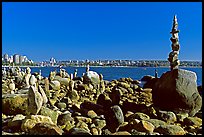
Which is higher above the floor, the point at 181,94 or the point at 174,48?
the point at 174,48

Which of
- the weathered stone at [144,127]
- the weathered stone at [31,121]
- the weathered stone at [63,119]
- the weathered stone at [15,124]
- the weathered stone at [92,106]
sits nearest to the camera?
the weathered stone at [31,121]

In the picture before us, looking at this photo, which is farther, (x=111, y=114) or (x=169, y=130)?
(x=111, y=114)

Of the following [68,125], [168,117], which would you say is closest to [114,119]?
[68,125]

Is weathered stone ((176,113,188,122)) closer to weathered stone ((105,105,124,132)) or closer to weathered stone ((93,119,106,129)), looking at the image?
weathered stone ((105,105,124,132))

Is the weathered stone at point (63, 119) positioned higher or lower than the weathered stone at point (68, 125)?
higher

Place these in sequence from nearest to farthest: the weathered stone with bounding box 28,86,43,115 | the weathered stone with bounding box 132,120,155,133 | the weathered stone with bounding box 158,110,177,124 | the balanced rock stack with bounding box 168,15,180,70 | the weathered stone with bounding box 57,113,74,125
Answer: the weathered stone with bounding box 132,120,155,133 < the weathered stone with bounding box 28,86,43,115 < the weathered stone with bounding box 57,113,74,125 < the weathered stone with bounding box 158,110,177,124 < the balanced rock stack with bounding box 168,15,180,70

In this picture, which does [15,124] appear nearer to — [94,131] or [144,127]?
[94,131]

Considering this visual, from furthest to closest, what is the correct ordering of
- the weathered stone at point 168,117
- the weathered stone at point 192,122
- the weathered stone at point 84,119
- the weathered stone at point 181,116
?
the weathered stone at point 181,116 → the weathered stone at point 168,117 → the weathered stone at point 192,122 → the weathered stone at point 84,119

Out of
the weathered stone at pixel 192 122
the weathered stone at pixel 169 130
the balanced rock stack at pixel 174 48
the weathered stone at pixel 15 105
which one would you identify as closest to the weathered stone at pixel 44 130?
the weathered stone at pixel 15 105

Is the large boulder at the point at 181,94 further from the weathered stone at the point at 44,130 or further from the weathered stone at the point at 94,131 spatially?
the weathered stone at the point at 44,130

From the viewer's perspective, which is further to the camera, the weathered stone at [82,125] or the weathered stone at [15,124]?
the weathered stone at [82,125]

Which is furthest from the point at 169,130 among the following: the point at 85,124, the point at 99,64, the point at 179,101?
the point at 99,64

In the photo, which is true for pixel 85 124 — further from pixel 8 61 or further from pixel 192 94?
pixel 8 61

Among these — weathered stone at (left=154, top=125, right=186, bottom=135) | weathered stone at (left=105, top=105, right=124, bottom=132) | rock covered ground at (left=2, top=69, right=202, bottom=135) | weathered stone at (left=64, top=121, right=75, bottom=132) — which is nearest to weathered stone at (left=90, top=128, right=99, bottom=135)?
rock covered ground at (left=2, top=69, right=202, bottom=135)
